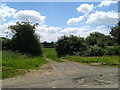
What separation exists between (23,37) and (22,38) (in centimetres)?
41

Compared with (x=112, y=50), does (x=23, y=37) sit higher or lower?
higher

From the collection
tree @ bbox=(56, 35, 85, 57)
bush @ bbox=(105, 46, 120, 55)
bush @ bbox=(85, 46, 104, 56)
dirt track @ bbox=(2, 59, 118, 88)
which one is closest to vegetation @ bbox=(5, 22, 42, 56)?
tree @ bbox=(56, 35, 85, 57)

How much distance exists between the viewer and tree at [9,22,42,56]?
3303cm

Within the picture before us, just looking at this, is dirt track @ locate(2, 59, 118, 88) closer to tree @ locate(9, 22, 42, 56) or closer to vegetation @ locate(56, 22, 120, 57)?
tree @ locate(9, 22, 42, 56)

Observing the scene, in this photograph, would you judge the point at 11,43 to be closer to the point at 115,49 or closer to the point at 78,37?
the point at 78,37

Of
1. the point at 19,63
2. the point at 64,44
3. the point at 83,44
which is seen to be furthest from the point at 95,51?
the point at 19,63

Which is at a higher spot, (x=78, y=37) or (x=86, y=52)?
(x=78, y=37)

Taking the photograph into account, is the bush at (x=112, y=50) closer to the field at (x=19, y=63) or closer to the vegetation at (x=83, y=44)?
the vegetation at (x=83, y=44)

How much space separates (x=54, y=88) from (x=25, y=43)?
88.8 ft

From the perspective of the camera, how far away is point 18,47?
108ft

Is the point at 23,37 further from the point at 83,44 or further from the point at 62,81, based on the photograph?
the point at 62,81

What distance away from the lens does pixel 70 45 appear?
39.1 meters

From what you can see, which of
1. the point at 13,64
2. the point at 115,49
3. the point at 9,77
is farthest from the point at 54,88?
the point at 115,49

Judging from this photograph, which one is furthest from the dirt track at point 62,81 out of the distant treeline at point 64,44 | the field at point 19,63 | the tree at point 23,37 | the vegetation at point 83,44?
the vegetation at point 83,44
